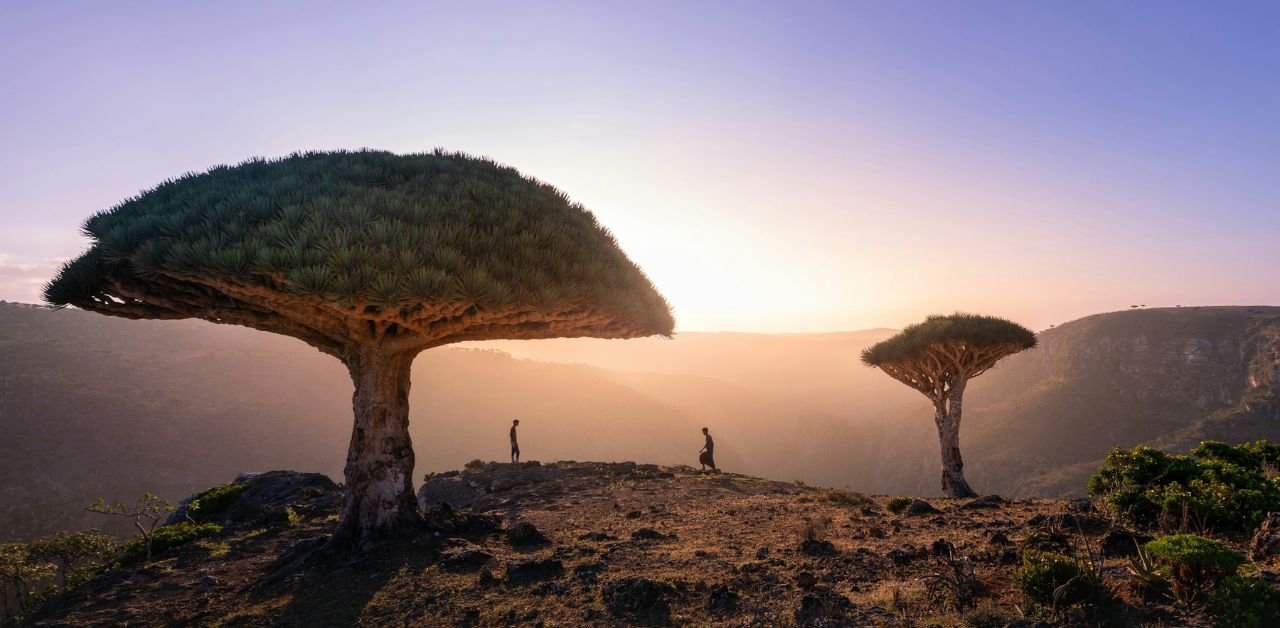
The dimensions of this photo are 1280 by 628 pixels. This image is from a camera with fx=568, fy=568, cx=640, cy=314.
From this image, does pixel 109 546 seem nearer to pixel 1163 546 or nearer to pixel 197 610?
pixel 197 610

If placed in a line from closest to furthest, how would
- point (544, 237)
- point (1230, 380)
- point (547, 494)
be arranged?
point (544, 237)
point (547, 494)
point (1230, 380)

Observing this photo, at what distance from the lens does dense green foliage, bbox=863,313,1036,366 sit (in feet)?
73.2

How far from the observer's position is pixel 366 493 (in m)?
10.8

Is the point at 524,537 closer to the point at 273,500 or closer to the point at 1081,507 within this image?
the point at 273,500

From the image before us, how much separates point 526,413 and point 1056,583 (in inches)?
3841

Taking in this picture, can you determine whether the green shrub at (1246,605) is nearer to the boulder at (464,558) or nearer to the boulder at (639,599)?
the boulder at (639,599)

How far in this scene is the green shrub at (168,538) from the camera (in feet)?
40.2

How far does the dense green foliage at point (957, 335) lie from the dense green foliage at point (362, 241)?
16.4m

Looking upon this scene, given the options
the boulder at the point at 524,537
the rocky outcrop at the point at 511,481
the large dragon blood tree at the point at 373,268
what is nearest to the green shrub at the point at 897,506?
the large dragon blood tree at the point at 373,268

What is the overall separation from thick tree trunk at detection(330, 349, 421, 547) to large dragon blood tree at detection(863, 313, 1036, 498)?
1952 cm

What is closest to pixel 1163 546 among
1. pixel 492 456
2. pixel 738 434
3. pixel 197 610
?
→ pixel 197 610

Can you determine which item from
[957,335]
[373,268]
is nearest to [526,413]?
[957,335]

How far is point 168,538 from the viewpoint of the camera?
12805mm

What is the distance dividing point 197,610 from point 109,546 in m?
7.20
